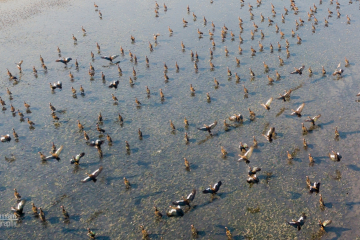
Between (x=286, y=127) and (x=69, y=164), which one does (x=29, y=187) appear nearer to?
(x=69, y=164)

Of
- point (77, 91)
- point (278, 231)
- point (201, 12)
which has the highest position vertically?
point (201, 12)

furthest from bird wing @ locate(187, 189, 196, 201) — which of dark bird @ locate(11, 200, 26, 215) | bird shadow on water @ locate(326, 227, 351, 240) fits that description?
dark bird @ locate(11, 200, 26, 215)

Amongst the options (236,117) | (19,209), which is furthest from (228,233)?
(19,209)

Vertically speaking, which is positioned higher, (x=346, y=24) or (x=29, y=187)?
(x=346, y=24)

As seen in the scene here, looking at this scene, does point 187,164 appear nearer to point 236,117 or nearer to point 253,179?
point 253,179

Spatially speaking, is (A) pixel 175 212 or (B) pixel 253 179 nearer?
(A) pixel 175 212

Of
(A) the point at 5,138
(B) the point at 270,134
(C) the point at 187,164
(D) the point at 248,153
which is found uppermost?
(A) the point at 5,138

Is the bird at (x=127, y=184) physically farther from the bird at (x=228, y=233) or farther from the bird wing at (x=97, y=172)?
the bird at (x=228, y=233)

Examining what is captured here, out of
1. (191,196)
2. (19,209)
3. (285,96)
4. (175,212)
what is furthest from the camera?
(285,96)

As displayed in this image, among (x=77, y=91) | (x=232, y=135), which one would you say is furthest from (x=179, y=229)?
(x=77, y=91)
